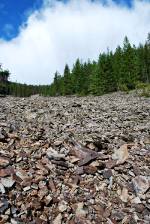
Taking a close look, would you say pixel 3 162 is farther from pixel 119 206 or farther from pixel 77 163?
pixel 119 206

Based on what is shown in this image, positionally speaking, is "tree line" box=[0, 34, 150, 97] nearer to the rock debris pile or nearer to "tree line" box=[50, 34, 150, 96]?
"tree line" box=[50, 34, 150, 96]

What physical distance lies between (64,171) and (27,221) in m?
3.13

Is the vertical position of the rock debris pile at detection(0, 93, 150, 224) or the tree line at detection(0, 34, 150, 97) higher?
the tree line at detection(0, 34, 150, 97)

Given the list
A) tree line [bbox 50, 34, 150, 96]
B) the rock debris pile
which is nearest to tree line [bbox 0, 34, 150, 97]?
tree line [bbox 50, 34, 150, 96]

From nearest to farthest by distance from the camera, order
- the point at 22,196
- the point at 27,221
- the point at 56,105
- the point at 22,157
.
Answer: the point at 27,221 < the point at 22,196 < the point at 22,157 < the point at 56,105

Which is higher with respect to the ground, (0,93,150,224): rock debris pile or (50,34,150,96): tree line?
(50,34,150,96): tree line

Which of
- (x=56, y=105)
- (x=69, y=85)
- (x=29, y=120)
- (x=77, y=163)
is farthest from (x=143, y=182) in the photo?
(x=69, y=85)

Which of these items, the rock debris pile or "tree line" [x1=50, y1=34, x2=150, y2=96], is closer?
the rock debris pile

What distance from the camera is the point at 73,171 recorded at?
13.8m

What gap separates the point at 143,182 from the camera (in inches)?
521

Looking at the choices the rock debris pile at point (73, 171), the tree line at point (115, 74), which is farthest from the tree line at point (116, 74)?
the rock debris pile at point (73, 171)

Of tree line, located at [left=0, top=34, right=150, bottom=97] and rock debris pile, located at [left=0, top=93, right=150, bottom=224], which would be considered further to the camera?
tree line, located at [left=0, top=34, right=150, bottom=97]

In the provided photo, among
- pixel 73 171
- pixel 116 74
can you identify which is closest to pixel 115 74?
pixel 116 74

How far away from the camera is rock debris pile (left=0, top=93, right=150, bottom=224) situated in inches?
458
